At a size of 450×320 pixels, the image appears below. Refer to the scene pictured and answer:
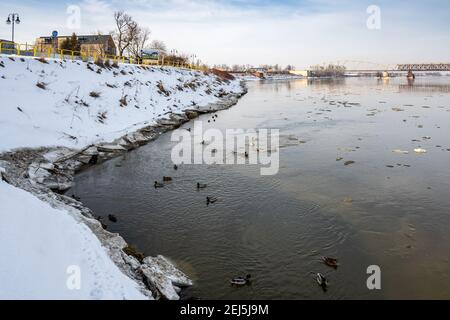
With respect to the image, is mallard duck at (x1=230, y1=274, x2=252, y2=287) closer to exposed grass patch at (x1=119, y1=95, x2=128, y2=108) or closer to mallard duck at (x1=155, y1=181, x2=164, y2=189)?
mallard duck at (x1=155, y1=181, x2=164, y2=189)

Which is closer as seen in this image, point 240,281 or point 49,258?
point 49,258

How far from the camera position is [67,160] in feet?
55.6

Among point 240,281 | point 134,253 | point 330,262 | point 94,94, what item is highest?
point 94,94

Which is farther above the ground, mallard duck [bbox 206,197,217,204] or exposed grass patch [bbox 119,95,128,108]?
exposed grass patch [bbox 119,95,128,108]

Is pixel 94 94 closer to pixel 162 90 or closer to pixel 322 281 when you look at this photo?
pixel 162 90

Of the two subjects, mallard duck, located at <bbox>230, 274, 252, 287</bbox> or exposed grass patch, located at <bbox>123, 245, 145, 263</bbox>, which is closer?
mallard duck, located at <bbox>230, 274, 252, 287</bbox>

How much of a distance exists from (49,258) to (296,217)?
733 centimetres

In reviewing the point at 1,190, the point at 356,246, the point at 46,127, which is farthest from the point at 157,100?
the point at 356,246

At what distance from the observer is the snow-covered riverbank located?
6.88m

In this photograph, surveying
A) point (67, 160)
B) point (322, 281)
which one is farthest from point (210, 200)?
point (67, 160)

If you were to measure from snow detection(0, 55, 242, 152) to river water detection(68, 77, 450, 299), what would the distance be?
324cm

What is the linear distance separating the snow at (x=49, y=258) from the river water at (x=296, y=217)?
1.78 meters

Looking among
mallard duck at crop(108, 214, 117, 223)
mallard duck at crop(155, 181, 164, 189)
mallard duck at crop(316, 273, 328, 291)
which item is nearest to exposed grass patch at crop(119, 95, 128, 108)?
mallard duck at crop(155, 181, 164, 189)

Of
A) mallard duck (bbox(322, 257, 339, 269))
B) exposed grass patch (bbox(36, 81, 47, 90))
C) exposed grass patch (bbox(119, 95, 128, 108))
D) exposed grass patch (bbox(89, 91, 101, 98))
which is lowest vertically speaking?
mallard duck (bbox(322, 257, 339, 269))
